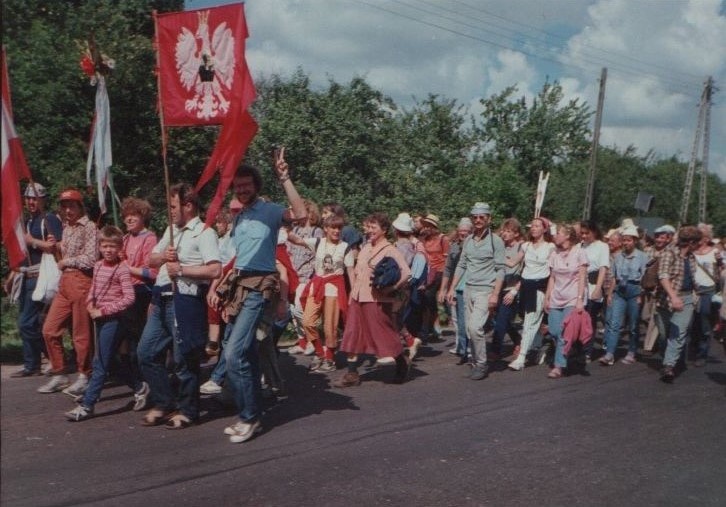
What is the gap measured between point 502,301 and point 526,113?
26745mm

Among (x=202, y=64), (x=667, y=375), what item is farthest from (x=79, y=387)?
(x=667, y=375)

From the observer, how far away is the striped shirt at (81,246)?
21.5 ft

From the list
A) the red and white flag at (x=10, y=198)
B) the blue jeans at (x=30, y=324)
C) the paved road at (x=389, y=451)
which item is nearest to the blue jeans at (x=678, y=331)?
the paved road at (x=389, y=451)

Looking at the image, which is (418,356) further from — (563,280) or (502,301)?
(563,280)

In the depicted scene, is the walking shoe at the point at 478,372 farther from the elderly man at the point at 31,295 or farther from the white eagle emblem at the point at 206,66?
the elderly man at the point at 31,295

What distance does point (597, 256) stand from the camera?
955 cm

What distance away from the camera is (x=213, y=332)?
300 inches

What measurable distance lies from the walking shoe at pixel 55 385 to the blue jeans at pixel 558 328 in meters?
5.14

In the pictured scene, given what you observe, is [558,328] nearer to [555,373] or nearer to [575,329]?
[575,329]

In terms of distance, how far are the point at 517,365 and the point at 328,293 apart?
2386 mm

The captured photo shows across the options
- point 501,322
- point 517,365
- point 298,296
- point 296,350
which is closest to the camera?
point 298,296

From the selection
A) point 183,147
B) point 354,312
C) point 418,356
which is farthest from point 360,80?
point 354,312

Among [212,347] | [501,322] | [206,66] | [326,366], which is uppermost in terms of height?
[206,66]

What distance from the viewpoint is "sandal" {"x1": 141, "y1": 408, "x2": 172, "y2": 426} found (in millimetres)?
5867
